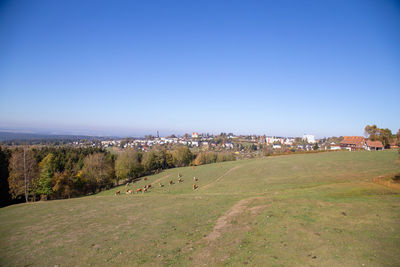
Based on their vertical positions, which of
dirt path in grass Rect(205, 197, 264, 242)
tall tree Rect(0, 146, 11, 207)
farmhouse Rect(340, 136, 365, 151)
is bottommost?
tall tree Rect(0, 146, 11, 207)

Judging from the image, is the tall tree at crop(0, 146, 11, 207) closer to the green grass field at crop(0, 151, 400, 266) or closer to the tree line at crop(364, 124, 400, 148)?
the green grass field at crop(0, 151, 400, 266)

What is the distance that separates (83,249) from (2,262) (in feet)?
13.8

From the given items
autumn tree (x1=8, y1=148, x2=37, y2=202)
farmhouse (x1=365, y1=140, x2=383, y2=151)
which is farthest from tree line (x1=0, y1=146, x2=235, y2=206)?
farmhouse (x1=365, y1=140, x2=383, y2=151)

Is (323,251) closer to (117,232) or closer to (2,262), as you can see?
(117,232)

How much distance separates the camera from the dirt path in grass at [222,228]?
10.7 metres

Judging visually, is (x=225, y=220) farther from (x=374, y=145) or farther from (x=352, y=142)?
(x=352, y=142)

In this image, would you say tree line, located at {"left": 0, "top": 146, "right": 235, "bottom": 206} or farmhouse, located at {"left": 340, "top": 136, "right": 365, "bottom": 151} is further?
farmhouse, located at {"left": 340, "top": 136, "right": 365, "bottom": 151}

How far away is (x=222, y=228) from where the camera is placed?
1480 centimetres

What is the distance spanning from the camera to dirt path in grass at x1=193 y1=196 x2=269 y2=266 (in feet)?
35.2

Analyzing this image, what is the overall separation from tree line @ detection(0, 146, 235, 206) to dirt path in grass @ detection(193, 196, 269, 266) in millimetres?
45968

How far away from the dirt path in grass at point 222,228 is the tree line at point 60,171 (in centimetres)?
4597

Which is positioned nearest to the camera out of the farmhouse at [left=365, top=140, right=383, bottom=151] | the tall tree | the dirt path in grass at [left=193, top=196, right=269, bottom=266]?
the dirt path in grass at [left=193, top=196, right=269, bottom=266]

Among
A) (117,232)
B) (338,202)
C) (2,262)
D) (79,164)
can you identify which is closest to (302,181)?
(338,202)

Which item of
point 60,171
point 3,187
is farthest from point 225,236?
point 60,171
